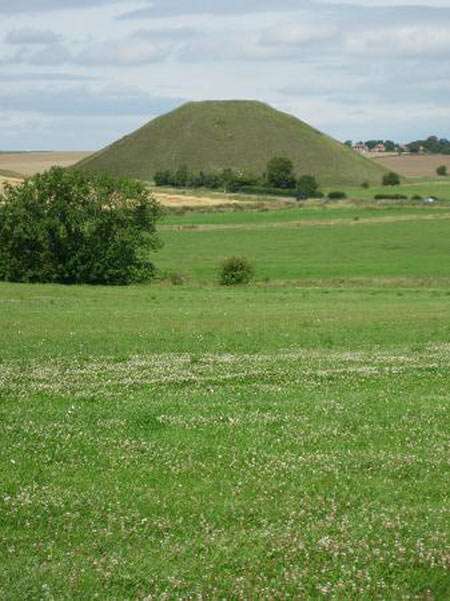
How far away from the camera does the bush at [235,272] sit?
6406 centimetres

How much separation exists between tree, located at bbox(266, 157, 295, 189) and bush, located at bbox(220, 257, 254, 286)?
12209cm

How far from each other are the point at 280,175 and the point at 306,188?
16.4m

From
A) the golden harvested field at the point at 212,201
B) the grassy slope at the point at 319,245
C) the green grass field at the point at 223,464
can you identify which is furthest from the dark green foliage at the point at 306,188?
the green grass field at the point at 223,464

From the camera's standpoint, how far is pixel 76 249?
215 feet

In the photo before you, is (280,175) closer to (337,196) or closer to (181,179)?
(181,179)

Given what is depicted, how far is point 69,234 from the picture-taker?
65125mm

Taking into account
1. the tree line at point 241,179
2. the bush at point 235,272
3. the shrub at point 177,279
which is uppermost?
the tree line at point 241,179

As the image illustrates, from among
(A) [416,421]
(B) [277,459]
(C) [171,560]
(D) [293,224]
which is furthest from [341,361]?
(D) [293,224]

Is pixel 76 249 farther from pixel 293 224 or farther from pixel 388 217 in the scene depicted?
pixel 388 217

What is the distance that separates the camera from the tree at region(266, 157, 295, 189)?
185875 millimetres

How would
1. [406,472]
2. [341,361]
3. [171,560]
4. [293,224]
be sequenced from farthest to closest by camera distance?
[293,224] < [341,361] < [406,472] < [171,560]

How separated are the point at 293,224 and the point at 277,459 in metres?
104

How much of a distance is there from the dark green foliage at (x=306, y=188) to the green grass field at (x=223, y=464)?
→ 135747 mm

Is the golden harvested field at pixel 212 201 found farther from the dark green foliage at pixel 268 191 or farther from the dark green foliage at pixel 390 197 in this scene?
the dark green foliage at pixel 268 191
